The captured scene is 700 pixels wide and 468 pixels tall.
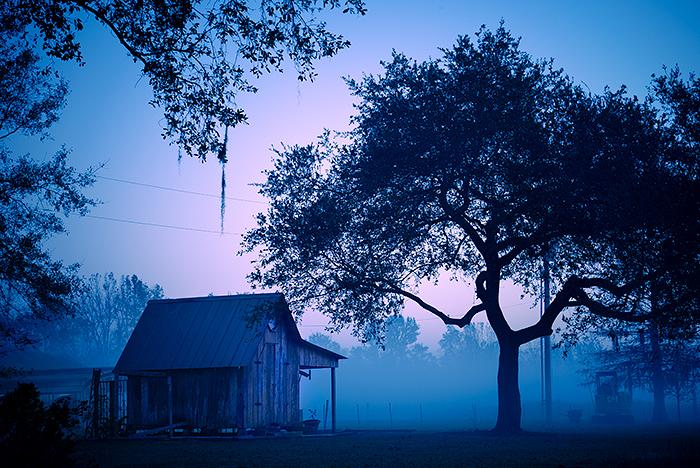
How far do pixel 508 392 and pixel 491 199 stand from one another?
8651 millimetres

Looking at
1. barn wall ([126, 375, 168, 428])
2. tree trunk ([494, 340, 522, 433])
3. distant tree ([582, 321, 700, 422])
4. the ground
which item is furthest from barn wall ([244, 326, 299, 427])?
distant tree ([582, 321, 700, 422])

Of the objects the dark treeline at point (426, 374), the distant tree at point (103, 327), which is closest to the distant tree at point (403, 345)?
the dark treeline at point (426, 374)

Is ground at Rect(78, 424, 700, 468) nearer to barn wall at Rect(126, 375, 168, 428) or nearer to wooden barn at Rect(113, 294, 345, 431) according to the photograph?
wooden barn at Rect(113, 294, 345, 431)

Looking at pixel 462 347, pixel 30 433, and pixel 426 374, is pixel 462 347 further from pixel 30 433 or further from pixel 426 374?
pixel 30 433

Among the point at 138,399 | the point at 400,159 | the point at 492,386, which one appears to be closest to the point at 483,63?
the point at 400,159

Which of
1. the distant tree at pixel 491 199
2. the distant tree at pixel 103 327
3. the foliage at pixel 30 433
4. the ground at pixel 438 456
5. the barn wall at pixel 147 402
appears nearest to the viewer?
the foliage at pixel 30 433

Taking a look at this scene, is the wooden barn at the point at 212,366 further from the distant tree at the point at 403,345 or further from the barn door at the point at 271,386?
the distant tree at the point at 403,345

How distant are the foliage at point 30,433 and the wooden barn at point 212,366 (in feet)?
63.7

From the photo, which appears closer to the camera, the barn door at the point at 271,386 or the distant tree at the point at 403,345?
the barn door at the point at 271,386

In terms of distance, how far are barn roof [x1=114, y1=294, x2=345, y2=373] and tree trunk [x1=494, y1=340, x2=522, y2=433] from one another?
35.1 feet

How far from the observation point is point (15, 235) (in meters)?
19.9

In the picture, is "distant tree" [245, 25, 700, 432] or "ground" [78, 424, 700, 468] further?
"distant tree" [245, 25, 700, 432]

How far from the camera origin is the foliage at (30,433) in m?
7.56

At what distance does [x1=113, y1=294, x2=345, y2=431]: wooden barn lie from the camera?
3020cm
